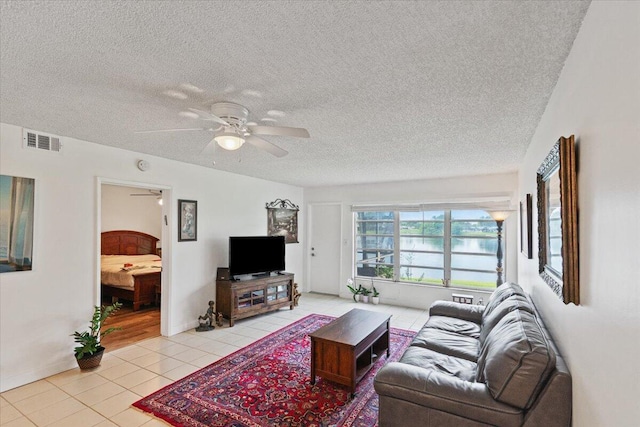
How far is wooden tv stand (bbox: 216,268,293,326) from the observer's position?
4.49 metres

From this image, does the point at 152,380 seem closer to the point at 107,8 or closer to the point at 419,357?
the point at 419,357

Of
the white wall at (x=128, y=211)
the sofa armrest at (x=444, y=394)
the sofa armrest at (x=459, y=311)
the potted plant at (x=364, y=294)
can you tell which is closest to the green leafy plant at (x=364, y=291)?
the potted plant at (x=364, y=294)

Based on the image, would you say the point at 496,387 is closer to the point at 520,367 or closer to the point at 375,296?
the point at 520,367

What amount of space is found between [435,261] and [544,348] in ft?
13.7

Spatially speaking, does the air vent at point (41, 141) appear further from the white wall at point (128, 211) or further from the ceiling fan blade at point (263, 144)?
the white wall at point (128, 211)

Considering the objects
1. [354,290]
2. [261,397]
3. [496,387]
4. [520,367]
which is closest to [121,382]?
[261,397]

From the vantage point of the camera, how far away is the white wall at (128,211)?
22.3ft

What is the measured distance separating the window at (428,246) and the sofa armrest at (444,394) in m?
3.95

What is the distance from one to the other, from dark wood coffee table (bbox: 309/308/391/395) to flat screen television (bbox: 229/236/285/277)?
2.06m

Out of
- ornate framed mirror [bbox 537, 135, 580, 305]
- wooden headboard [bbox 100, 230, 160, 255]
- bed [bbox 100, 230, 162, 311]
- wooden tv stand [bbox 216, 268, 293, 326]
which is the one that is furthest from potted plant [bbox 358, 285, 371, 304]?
wooden headboard [bbox 100, 230, 160, 255]

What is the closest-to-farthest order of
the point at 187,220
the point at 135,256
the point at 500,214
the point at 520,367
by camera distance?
the point at 520,367 → the point at 187,220 → the point at 500,214 → the point at 135,256

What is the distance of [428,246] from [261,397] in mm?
4096

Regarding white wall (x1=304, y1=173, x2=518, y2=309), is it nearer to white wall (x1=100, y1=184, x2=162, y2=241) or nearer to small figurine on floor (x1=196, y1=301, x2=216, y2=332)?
small figurine on floor (x1=196, y1=301, x2=216, y2=332)

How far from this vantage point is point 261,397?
8.64ft
